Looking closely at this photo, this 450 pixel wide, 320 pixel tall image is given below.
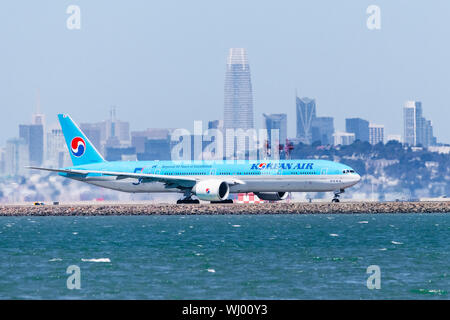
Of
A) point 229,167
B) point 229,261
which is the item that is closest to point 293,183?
point 229,167

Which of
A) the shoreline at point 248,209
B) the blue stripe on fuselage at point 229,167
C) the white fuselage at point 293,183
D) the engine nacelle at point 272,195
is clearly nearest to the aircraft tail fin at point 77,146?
the blue stripe on fuselage at point 229,167

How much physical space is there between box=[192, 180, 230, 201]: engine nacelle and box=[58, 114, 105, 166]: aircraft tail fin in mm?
18891

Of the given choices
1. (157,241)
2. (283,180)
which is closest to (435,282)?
(157,241)

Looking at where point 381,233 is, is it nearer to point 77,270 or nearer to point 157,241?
point 157,241

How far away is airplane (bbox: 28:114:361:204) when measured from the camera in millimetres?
113062

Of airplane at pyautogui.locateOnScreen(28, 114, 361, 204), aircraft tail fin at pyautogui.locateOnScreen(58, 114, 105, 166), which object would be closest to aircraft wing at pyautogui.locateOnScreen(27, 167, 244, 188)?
airplane at pyautogui.locateOnScreen(28, 114, 361, 204)

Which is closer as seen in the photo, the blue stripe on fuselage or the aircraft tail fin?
the blue stripe on fuselage

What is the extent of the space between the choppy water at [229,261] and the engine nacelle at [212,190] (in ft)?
38.9

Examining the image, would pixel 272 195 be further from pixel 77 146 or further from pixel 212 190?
pixel 77 146

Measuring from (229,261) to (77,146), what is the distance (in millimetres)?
71733

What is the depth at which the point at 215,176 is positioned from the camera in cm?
11806

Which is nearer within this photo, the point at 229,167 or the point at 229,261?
the point at 229,261

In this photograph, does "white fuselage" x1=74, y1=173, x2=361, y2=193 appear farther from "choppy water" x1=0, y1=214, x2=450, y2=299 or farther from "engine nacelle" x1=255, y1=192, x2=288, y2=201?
"choppy water" x1=0, y1=214, x2=450, y2=299

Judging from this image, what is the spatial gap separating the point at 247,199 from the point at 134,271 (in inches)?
3726
